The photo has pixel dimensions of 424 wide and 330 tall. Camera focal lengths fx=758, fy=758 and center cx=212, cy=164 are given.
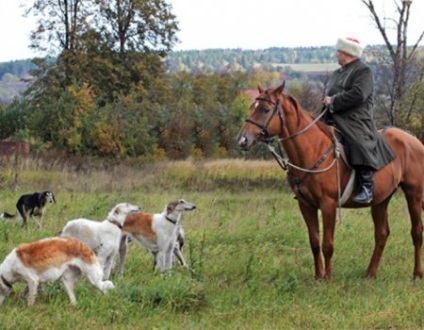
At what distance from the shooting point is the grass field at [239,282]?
7.16 meters

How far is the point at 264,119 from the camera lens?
28.9 feet

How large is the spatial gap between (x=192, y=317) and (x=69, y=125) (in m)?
26.0

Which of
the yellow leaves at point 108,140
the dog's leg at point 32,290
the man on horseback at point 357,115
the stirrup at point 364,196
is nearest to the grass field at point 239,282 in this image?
the dog's leg at point 32,290

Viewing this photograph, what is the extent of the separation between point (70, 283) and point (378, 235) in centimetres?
456

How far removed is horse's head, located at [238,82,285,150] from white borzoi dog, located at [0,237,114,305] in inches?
87.5

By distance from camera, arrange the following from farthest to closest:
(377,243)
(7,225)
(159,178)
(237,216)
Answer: (159,178)
(237,216)
(7,225)
(377,243)

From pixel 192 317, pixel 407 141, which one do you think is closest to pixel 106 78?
pixel 407 141

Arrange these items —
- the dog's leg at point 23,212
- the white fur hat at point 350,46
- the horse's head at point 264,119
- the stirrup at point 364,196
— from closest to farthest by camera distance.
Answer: the horse's head at point 264,119 → the stirrup at point 364,196 → the white fur hat at point 350,46 → the dog's leg at point 23,212

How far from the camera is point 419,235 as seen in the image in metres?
10.3

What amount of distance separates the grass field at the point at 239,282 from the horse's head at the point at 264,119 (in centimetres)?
165

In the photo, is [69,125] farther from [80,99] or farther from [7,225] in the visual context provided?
[7,225]

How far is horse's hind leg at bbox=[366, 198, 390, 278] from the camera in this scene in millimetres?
9938

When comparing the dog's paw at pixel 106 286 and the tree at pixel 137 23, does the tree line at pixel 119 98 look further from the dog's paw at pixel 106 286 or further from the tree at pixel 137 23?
the dog's paw at pixel 106 286

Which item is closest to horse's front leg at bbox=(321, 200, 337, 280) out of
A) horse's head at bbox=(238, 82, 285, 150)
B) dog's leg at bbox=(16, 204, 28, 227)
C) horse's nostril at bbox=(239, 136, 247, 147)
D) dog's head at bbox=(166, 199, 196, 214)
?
horse's head at bbox=(238, 82, 285, 150)
